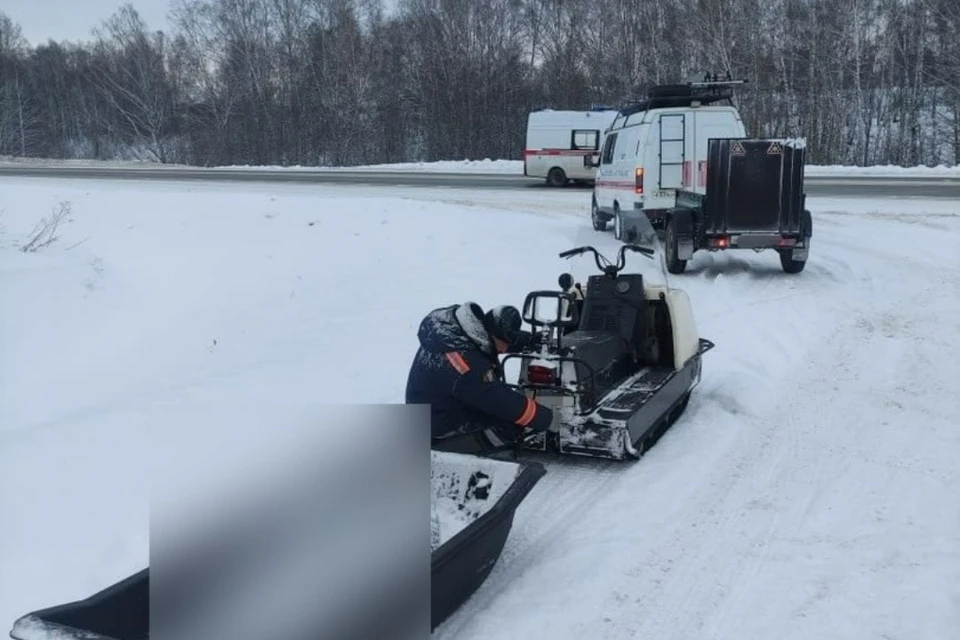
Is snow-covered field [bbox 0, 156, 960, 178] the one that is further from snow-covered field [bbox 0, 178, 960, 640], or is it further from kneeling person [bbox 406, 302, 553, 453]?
kneeling person [bbox 406, 302, 553, 453]

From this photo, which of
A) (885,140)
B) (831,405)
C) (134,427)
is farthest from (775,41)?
(134,427)

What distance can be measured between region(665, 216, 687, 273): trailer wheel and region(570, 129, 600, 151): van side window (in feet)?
46.9

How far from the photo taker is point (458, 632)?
3.88 meters

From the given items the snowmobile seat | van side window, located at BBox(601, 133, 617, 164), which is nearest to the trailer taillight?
the snowmobile seat

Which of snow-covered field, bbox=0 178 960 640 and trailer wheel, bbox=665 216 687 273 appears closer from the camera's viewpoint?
snow-covered field, bbox=0 178 960 640

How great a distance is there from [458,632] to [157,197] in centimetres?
1739

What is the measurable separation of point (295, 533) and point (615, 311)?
12.8 feet

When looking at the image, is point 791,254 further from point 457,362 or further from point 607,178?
point 457,362

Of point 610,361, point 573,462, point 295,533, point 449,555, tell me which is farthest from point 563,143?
point 295,533

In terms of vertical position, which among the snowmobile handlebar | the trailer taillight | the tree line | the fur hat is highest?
the tree line

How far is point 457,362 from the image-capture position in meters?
4.94

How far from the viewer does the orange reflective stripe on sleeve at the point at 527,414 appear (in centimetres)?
512

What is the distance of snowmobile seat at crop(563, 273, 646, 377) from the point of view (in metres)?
6.68

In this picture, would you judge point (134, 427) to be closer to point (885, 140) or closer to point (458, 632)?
point (458, 632)
